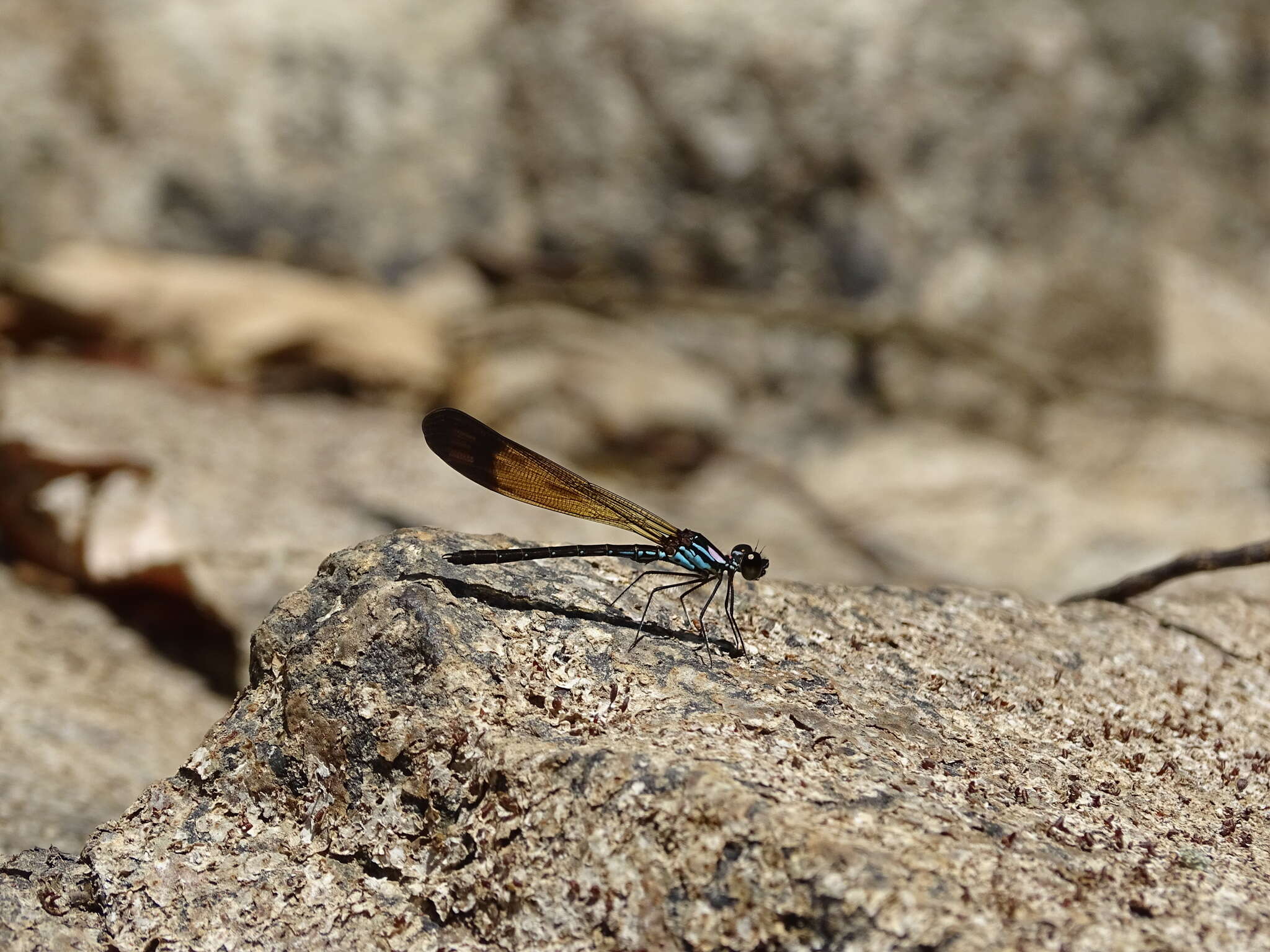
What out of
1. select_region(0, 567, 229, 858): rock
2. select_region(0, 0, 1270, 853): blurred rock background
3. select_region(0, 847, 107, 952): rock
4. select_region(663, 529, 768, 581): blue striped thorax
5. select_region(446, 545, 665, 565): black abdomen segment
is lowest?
select_region(0, 847, 107, 952): rock

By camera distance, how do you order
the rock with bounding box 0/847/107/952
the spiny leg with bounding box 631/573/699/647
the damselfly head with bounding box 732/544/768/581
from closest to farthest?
the rock with bounding box 0/847/107/952
the spiny leg with bounding box 631/573/699/647
the damselfly head with bounding box 732/544/768/581

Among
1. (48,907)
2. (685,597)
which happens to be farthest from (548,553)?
(48,907)

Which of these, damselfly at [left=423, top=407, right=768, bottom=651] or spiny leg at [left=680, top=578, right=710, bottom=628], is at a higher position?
damselfly at [left=423, top=407, right=768, bottom=651]

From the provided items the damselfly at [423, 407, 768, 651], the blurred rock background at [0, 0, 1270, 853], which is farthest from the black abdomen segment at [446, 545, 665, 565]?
the blurred rock background at [0, 0, 1270, 853]

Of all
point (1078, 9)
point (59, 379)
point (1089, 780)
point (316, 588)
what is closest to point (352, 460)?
point (59, 379)

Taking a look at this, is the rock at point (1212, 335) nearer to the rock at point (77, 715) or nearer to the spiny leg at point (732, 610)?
the spiny leg at point (732, 610)

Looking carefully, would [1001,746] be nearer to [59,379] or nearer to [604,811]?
[604,811]

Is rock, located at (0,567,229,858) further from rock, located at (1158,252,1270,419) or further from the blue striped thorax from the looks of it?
rock, located at (1158,252,1270,419)
